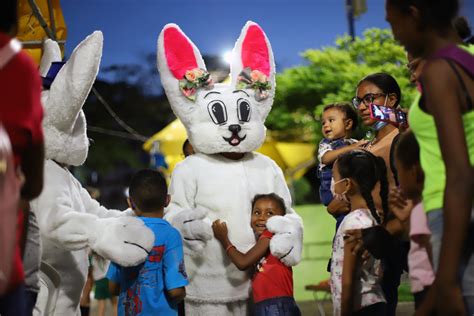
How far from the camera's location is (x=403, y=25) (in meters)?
Answer: 3.19

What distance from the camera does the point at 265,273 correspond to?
543 centimetres

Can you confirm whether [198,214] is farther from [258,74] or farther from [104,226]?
[258,74]

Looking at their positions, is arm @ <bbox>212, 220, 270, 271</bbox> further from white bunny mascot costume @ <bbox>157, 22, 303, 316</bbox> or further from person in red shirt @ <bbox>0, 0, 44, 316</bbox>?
person in red shirt @ <bbox>0, 0, 44, 316</bbox>

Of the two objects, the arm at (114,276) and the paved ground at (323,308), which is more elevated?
the arm at (114,276)

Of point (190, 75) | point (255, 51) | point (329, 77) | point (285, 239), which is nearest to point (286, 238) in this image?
point (285, 239)

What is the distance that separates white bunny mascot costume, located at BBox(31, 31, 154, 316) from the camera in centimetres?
470

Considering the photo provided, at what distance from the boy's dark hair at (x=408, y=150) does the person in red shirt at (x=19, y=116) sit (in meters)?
1.46

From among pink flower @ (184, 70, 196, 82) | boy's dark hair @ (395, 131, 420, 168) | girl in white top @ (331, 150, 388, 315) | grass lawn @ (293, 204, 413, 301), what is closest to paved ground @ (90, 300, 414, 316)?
grass lawn @ (293, 204, 413, 301)

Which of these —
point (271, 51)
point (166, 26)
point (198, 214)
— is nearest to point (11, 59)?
point (198, 214)

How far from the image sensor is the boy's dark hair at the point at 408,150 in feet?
11.3

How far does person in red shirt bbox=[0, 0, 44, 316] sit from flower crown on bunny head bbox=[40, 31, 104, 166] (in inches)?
71.7

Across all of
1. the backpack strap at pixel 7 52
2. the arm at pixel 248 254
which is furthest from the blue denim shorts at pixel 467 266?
the arm at pixel 248 254

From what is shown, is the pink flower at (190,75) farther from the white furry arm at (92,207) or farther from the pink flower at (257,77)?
the white furry arm at (92,207)

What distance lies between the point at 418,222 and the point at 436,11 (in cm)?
83
